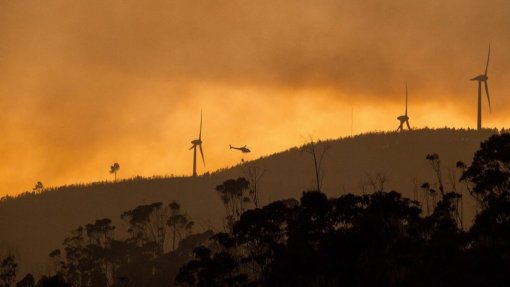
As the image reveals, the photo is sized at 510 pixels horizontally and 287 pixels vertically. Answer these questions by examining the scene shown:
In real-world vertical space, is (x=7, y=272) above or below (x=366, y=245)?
below

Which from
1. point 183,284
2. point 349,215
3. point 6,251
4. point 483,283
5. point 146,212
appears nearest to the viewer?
point 483,283

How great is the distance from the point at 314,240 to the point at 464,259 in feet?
40.5

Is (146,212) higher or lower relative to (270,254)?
higher

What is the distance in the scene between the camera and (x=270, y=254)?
56.2 metres

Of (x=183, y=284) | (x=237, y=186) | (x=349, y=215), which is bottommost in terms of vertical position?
(x=183, y=284)

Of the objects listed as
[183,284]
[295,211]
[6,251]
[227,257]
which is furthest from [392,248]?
[6,251]

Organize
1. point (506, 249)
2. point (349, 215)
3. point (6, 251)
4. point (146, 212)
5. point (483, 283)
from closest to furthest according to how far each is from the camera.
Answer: point (483, 283), point (506, 249), point (349, 215), point (146, 212), point (6, 251)

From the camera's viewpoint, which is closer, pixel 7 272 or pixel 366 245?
pixel 366 245

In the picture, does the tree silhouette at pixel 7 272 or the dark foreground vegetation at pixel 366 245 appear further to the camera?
the tree silhouette at pixel 7 272

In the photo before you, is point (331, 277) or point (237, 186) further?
point (237, 186)

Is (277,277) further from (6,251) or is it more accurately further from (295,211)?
(6,251)

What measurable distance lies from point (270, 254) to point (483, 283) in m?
17.3

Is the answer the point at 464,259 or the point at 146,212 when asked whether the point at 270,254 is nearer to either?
the point at 464,259

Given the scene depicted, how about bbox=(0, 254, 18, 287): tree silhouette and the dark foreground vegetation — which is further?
bbox=(0, 254, 18, 287): tree silhouette
